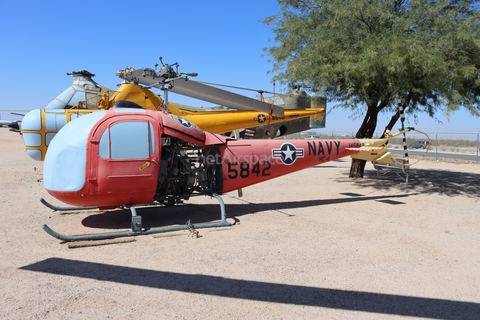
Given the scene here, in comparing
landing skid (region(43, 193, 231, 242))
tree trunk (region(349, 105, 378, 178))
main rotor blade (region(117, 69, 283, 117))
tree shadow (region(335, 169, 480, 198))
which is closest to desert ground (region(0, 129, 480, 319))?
landing skid (region(43, 193, 231, 242))

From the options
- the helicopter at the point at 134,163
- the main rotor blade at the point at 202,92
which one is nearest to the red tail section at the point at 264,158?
the helicopter at the point at 134,163

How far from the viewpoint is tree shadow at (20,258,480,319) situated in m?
3.67

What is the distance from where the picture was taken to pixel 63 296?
3.83 metres

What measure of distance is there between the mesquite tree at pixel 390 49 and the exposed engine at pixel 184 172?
4765 mm

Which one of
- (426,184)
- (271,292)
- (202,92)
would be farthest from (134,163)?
(426,184)

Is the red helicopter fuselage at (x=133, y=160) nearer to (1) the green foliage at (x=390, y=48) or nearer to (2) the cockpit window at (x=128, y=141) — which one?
(2) the cockpit window at (x=128, y=141)

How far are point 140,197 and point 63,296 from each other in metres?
2.42

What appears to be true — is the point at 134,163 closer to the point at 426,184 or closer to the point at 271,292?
the point at 271,292

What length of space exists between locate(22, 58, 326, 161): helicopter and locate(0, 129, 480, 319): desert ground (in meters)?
1.97

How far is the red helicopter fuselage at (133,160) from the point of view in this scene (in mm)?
5637

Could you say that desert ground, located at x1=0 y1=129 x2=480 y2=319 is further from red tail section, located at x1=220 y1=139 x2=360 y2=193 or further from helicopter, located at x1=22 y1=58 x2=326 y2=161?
helicopter, located at x1=22 y1=58 x2=326 y2=161

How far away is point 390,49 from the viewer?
30.5 ft

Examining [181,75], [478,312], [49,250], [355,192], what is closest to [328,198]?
[355,192]

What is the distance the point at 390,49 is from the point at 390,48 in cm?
3
